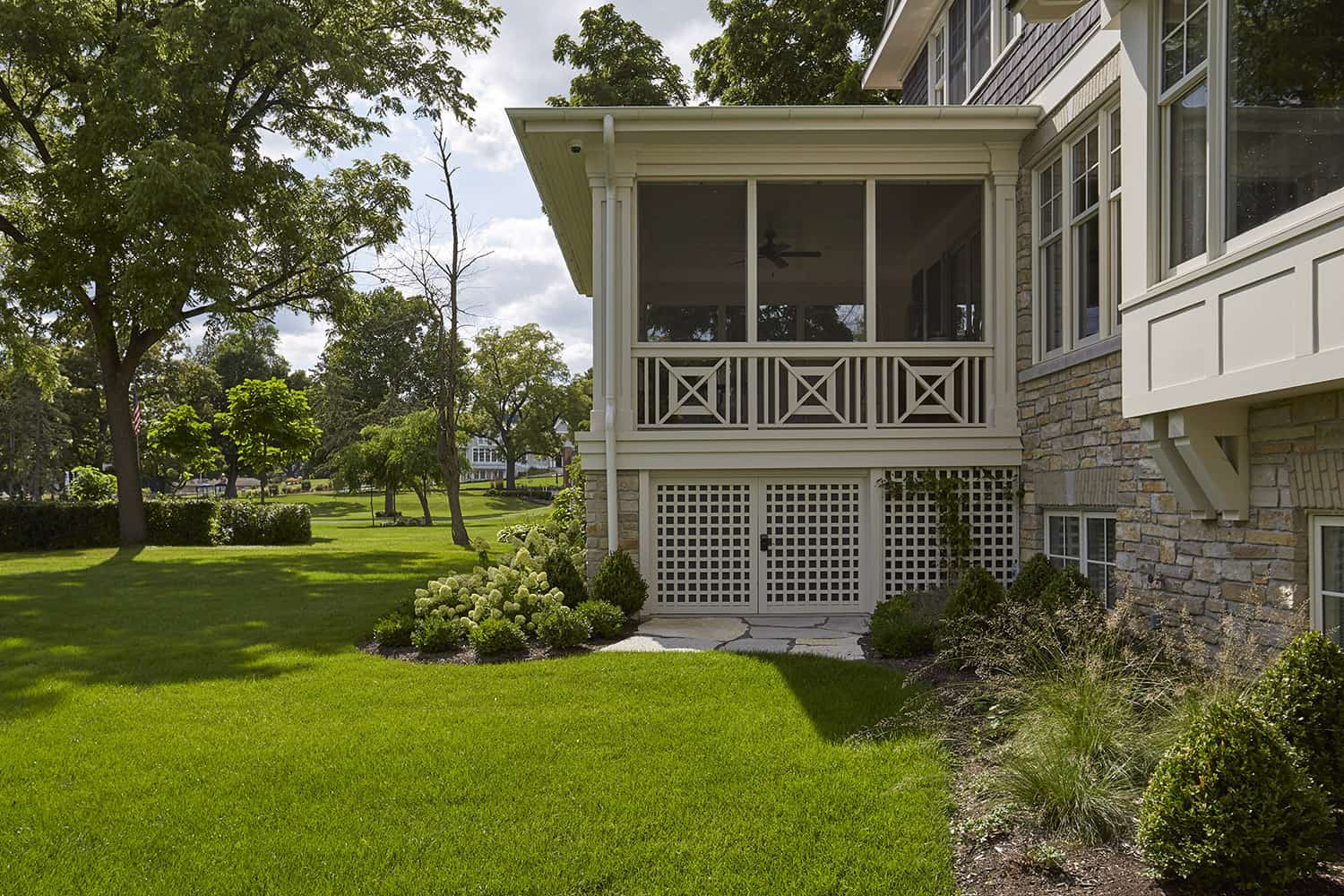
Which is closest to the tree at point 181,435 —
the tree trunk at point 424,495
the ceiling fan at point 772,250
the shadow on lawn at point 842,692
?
the tree trunk at point 424,495

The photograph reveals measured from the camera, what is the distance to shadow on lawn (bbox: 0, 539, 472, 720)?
6.50m

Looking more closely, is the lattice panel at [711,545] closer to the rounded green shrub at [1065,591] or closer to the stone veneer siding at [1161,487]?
Result: the stone veneer siding at [1161,487]

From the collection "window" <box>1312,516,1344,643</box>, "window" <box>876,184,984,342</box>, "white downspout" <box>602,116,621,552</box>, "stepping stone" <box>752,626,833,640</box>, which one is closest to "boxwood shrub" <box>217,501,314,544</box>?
"white downspout" <box>602,116,621,552</box>

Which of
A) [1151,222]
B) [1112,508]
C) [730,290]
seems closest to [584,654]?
[1112,508]

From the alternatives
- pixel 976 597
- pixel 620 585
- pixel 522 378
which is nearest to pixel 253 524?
pixel 620 585

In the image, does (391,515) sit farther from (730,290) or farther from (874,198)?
(874,198)

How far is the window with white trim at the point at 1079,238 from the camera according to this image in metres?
6.58

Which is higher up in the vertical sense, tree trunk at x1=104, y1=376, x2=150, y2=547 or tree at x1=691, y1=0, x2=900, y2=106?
tree at x1=691, y1=0, x2=900, y2=106

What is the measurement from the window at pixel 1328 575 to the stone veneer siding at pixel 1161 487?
4 centimetres

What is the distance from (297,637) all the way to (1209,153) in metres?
7.56

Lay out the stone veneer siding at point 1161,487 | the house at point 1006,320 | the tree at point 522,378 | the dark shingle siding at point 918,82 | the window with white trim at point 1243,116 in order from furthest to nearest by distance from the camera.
Result: the tree at point 522,378
the dark shingle siding at point 918,82
the stone veneer siding at point 1161,487
the house at point 1006,320
the window with white trim at point 1243,116

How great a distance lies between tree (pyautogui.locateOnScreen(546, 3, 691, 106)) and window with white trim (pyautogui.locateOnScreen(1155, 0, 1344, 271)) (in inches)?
671

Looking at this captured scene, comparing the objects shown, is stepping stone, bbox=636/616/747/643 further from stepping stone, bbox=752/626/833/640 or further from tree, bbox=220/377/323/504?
tree, bbox=220/377/323/504

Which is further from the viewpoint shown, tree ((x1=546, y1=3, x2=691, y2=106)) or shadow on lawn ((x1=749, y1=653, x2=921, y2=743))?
tree ((x1=546, y1=3, x2=691, y2=106))
